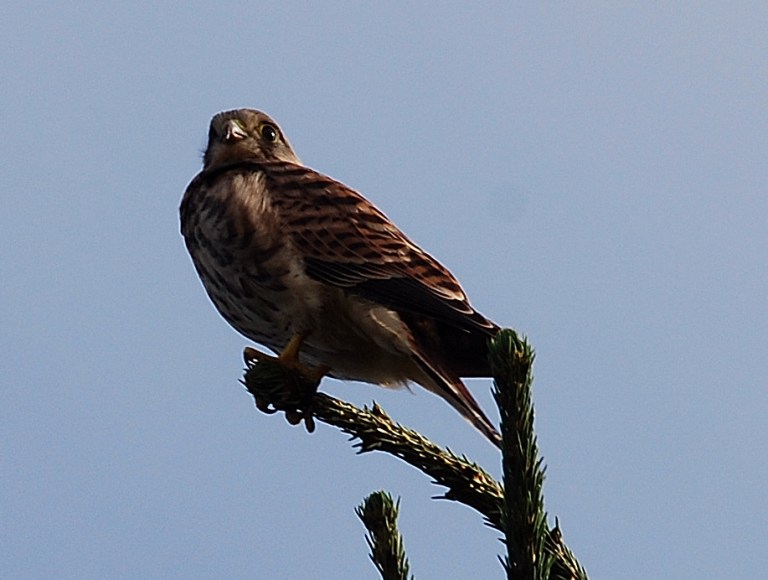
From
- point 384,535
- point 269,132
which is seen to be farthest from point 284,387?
point 269,132

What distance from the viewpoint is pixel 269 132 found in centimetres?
501

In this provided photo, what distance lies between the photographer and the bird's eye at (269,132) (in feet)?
16.3

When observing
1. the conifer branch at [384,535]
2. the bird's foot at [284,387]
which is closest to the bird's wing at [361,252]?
the bird's foot at [284,387]

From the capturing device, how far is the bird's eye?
4980 mm

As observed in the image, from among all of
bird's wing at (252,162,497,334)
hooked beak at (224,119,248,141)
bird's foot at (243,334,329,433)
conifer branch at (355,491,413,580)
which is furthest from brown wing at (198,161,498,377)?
conifer branch at (355,491,413,580)

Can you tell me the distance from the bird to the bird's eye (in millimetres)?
960

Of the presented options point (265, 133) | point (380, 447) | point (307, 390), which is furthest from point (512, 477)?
point (265, 133)

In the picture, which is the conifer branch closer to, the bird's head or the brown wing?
the brown wing

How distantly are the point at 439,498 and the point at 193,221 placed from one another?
6.41 feet

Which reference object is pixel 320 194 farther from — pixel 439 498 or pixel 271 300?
pixel 439 498

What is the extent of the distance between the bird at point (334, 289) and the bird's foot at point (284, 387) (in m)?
0.13

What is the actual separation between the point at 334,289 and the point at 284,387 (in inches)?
23.2

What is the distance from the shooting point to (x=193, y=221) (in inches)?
157

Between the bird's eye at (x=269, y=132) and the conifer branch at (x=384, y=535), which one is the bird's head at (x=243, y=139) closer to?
the bird's eye at (x=269, y=132)
